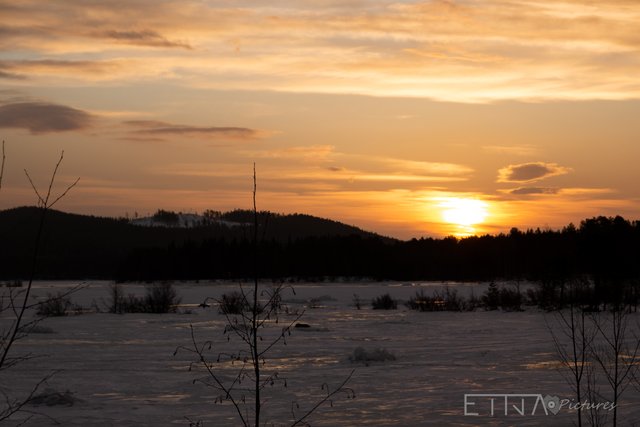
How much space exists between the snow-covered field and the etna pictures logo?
78 mm

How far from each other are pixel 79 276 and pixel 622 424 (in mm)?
171783

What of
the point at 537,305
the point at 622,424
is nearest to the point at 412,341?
the point at 622,424

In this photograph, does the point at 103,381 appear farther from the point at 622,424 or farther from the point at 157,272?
the point at 157,272

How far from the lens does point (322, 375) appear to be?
56.8ft

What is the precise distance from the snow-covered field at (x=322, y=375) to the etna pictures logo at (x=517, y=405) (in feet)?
0.26

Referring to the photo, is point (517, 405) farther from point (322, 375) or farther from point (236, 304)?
point (236, 304)

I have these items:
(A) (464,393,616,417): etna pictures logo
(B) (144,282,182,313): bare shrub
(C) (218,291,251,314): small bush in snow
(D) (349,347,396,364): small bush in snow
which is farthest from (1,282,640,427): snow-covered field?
(B) (144,282,182,313): bare shrub

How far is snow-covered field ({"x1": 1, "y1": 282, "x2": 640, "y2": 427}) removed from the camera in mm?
12641

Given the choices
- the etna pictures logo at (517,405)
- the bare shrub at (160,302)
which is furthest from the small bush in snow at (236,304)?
the bare shrub at (160,302)

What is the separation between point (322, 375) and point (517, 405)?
17.0 ft

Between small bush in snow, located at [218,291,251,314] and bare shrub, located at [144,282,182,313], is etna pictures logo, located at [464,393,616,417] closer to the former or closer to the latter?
small bush in snow, located at [218,291,251,314]

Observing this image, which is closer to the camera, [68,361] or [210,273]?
[68,361]

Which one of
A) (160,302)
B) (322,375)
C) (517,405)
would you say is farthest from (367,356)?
(160,302)

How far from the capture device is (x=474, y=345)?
77.0 feet
